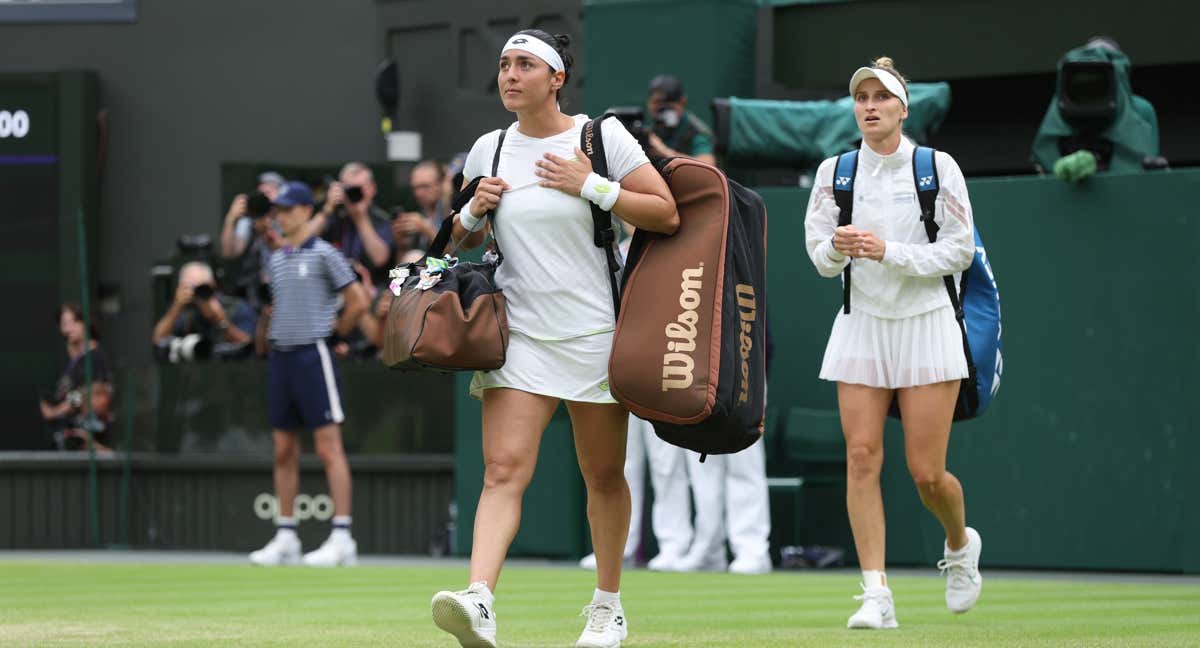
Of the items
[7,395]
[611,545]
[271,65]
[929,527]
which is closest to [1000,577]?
[929,527]

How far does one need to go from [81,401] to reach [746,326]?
408 inches

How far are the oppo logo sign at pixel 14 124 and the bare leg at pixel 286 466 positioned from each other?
8.10 meters

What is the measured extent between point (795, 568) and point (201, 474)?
15.8 feet

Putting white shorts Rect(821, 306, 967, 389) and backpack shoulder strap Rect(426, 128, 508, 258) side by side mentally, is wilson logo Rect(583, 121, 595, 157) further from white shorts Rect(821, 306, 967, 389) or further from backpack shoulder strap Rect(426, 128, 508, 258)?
white shorts Rect(821, 306, 967, 389)

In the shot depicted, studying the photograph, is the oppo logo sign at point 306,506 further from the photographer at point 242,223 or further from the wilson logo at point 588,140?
the wilson logo at point 588,140

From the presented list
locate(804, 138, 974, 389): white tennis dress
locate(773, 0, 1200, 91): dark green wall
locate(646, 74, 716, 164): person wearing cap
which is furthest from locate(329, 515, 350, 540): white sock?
locate(804, 138, 974, 389): white tennis dress

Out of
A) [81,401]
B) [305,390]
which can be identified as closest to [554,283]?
[305,390]

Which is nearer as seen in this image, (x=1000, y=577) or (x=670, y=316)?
(x=670, y=316)

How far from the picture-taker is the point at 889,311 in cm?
855

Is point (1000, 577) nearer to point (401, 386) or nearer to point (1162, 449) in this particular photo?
point (1162, 449)

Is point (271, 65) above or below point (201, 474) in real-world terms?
above

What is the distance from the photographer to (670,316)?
6797mm

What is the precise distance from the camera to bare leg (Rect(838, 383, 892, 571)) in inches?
327

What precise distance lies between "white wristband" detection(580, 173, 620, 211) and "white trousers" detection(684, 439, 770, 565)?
6.15 meters
